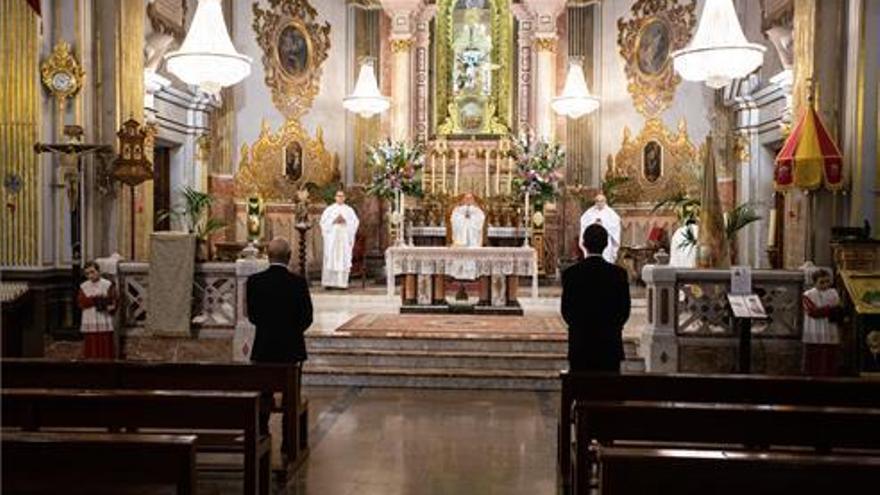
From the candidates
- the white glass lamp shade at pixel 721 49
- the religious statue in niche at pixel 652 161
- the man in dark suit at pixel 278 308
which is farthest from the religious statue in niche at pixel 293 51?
the man in dark suit at pixel 278 308

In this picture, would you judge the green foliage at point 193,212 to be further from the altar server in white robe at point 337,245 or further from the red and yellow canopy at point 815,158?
the red and yellow canopy at point 815,158

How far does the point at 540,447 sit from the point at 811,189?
195 inches

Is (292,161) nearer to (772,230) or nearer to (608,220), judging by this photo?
(608,220)

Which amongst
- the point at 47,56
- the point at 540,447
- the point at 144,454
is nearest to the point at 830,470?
the point at 144,454

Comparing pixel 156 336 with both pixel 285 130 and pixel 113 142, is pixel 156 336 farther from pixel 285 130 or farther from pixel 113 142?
pixel 285 130

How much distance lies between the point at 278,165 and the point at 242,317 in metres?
8.67

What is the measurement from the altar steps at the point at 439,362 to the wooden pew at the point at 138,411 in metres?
4.71

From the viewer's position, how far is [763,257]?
15.8 m

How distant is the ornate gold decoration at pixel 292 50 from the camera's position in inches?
711

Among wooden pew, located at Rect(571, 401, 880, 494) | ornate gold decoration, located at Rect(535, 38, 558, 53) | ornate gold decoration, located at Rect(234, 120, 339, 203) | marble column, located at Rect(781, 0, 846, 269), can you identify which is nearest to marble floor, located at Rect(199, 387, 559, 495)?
wooden pew, located at Rect(571, 401, 880, 494)

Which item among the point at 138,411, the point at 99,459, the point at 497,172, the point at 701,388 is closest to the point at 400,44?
the point at 497,172

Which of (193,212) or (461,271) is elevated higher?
(193,212)

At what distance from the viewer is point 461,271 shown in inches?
511

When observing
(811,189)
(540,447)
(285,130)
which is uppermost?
(285,130)
